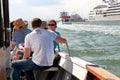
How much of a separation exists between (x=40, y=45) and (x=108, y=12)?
92.6 meters

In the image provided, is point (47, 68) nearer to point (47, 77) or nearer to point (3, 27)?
point (47, 77)

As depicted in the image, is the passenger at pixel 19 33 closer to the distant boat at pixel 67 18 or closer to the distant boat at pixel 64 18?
the distant boat at pixel 67 18

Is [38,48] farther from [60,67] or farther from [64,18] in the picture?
[64,18]

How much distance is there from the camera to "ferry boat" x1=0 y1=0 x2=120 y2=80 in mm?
3271

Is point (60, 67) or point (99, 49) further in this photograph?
Result: point (99, 49)

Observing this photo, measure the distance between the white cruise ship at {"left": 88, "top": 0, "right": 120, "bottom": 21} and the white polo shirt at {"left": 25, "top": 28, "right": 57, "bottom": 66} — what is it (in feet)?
289

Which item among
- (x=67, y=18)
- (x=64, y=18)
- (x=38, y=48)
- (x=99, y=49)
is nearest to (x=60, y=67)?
(x=38, y=48)

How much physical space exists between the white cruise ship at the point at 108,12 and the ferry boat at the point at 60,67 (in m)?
87.6

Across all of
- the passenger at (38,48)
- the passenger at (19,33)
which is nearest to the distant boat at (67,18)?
the passenger at (19,33)

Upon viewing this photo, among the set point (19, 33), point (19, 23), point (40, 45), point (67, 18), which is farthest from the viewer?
point (67, 18)

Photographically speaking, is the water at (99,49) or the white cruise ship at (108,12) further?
the white cruise ship at (108,12)

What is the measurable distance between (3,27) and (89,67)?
1.30 meters

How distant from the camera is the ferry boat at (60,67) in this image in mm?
3271

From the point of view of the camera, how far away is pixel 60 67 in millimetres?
5645
